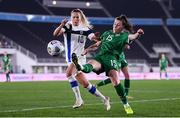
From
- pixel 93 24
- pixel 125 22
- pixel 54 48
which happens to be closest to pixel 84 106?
pixel 54 48

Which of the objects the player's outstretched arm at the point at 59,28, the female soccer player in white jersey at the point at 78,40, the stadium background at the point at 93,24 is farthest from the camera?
the stadium background at the point at 93,24

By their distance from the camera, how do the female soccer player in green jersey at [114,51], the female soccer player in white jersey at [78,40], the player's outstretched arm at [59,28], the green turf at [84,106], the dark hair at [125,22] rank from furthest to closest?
the female soccer player in white jersey at [78,40], the player's outstretched arm at [59,28], the dark hair at [125,22], the female soccer player in green jersey at [114,51], the green turf at [84,106]

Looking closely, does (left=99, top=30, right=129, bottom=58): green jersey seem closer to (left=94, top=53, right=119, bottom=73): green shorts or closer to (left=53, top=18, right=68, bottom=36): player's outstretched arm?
(left=94, top=53, right=119, bottom=73): green shorts

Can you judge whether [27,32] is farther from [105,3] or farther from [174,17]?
[174,17]

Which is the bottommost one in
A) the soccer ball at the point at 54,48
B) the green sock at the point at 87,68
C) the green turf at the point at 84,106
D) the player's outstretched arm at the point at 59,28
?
the green turf at the point at 84,106

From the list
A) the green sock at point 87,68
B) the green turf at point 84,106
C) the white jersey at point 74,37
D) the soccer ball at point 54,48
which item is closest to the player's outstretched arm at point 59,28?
the white jersey at point 74,37

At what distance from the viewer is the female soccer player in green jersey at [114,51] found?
30.4 feet

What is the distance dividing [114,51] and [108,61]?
313mm

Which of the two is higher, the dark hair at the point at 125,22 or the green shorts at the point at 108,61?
the dark hair at the point at 125,22

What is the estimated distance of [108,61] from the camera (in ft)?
30.5

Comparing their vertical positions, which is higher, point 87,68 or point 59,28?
point 59,28

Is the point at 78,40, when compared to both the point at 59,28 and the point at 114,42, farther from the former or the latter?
the point at 114,42

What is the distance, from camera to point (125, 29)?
964 cm

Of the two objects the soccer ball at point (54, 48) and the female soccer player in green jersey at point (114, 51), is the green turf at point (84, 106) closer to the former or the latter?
the female soccer player in green jersey at point (114, 51)
